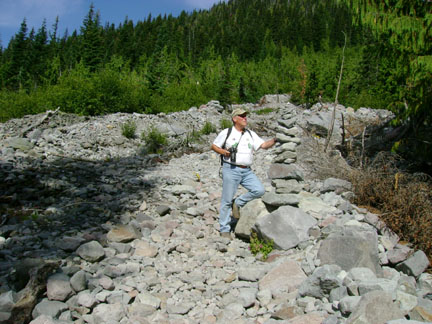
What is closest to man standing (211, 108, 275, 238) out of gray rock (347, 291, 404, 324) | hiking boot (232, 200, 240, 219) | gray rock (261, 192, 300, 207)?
gray rock (261, 192, 300, 207)

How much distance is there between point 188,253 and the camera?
204 inches

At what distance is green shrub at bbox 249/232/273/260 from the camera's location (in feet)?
16.9

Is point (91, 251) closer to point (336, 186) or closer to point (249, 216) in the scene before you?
point (249, 216)

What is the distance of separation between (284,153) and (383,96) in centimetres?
1592

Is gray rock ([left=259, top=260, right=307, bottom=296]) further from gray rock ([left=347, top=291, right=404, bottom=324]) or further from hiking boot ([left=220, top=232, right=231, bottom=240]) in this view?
hiking boot ([left=220, top=232, right=231, bottom=240])

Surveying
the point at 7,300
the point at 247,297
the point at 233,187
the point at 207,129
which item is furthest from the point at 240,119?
the point at 207,129

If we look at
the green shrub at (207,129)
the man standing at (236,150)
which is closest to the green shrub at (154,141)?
the green shrub at (207,129)

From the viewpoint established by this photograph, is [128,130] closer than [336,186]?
No

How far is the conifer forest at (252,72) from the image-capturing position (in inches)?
236

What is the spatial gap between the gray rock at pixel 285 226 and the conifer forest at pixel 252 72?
8.41 ft

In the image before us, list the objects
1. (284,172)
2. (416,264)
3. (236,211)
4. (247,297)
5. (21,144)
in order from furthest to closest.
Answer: (21,144)
(284,172)
(236,211)
(416,264)
(247,297)

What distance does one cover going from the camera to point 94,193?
23.0 ft

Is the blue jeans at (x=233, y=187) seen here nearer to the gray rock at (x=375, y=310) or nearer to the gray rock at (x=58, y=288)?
the gray rock at (x=58, y=288)

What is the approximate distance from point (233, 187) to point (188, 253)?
1211 millimetres
